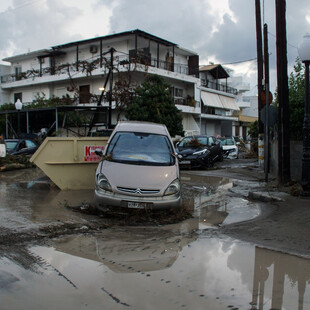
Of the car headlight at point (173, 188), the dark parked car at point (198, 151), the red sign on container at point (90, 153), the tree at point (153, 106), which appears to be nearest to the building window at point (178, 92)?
the tree at point (153, 106)

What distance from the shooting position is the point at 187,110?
3741 cm

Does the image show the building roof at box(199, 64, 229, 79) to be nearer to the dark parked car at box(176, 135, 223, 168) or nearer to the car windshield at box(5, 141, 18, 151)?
the dark parked car at box(176, 135, 223, 168)

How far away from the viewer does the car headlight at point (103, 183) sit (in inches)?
283

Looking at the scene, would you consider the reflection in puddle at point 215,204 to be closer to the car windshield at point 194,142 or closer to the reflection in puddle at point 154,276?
the reflection in puddle at point 154,276

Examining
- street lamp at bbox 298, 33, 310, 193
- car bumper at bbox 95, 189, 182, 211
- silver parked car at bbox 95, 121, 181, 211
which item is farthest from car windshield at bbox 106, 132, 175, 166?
street lamp at bbox 298, 33, 310, 193

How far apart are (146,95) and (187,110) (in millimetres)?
13679

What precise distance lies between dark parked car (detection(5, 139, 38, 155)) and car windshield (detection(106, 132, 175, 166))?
11.0 meters

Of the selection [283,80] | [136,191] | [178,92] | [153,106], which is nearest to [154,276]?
[136,191]

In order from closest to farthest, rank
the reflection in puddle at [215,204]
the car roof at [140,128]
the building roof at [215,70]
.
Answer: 1. the reflection in puddle at [215,204]
2. the car roof at [140,128]
3. the building roof at [215,70]

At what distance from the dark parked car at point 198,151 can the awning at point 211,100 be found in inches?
901

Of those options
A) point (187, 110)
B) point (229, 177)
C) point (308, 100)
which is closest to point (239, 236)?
point (308, 100)

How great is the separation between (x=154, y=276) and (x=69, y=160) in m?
6.33

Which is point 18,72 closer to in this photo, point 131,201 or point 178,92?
point 178,92

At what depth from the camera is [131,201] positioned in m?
7.00
